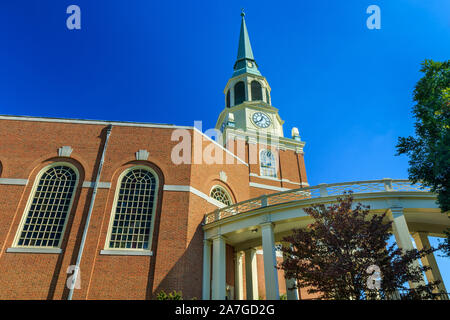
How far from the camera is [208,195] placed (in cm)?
1756

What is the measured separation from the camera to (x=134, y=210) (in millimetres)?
15750

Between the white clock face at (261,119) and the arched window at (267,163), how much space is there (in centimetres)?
372

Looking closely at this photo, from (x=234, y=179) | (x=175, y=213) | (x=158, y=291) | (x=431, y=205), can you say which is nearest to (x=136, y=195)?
(x=175, y=213)

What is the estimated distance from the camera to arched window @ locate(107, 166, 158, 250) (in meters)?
14.8

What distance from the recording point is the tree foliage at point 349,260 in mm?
8148

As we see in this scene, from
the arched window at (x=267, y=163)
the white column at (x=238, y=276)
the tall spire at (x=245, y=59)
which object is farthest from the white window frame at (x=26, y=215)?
the tall spire at (x=245, y=59)

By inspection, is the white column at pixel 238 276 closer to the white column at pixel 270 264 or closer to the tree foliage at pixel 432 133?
the white column at pixel 270 264

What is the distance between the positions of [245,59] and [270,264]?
3016 centimetres

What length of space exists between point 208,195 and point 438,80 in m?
12.7

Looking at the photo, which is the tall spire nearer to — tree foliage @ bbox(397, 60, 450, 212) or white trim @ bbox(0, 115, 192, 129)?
white trim @ bbox(0, 115, 192, 129)

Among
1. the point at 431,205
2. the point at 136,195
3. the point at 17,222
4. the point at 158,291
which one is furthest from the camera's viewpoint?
the point at 136,195

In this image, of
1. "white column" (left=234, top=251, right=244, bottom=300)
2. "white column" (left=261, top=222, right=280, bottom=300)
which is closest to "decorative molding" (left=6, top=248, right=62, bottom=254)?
"white column" (left=234, top=251, right=244, bottom=300)

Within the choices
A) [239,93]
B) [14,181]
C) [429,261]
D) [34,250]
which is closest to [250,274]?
[429,261]
